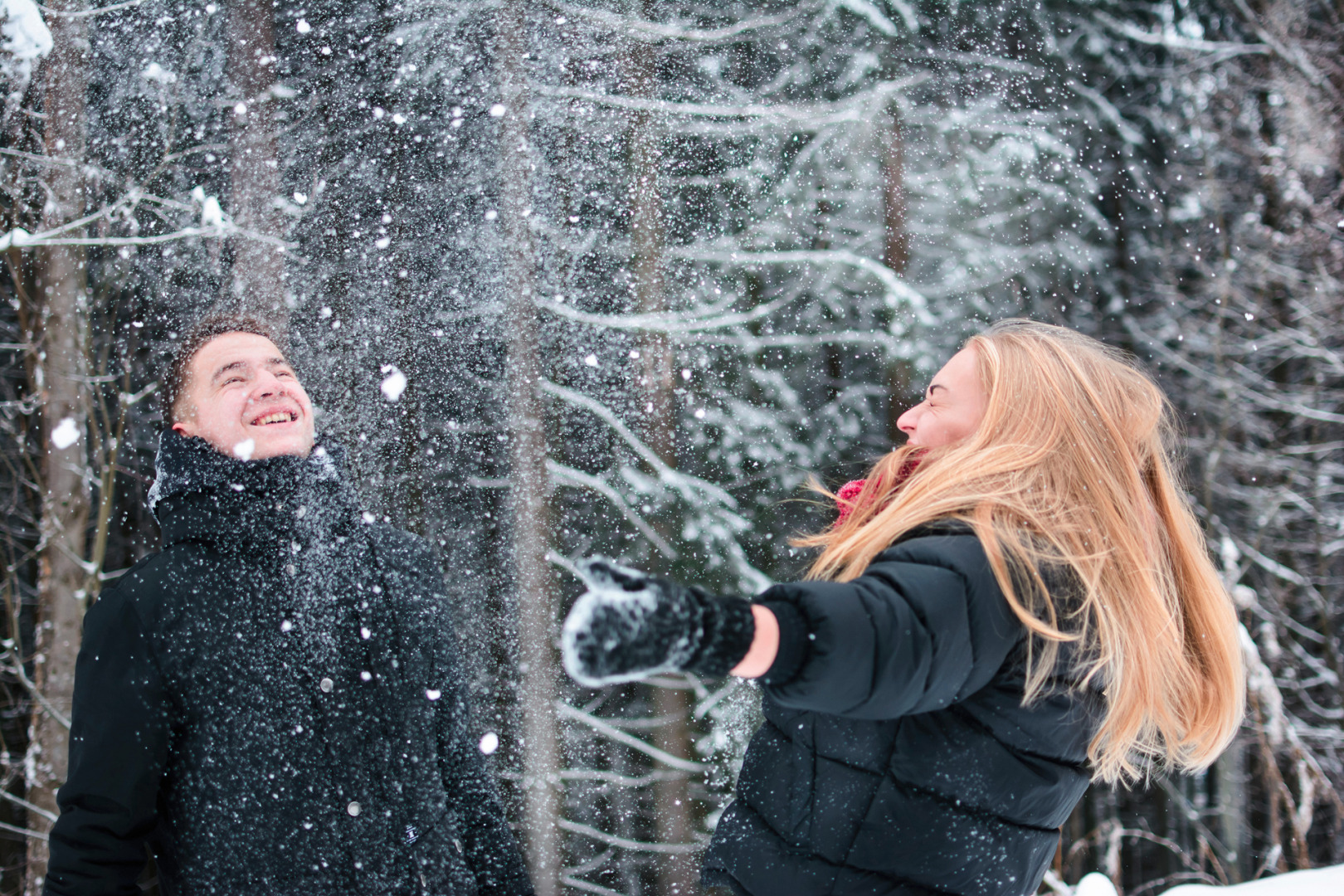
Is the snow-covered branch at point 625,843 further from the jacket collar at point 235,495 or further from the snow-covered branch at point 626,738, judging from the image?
the jacket collar at point 235,495

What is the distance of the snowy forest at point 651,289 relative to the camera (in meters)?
1.63

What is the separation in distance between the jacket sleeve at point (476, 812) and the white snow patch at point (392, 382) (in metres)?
0.75

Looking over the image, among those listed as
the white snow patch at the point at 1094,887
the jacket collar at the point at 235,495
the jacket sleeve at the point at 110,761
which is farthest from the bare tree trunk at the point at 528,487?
the white snow patch at the point at 1094,887

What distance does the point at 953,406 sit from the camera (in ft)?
3.54

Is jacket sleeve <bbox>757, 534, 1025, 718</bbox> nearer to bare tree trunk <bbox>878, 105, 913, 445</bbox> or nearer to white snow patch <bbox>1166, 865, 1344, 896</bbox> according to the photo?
bare tree trunk <bbox>878, 105, 913, 445</bbox>

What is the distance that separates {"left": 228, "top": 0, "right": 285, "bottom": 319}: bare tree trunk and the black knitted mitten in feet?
4.76

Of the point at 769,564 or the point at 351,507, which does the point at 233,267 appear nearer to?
the point at 351,507

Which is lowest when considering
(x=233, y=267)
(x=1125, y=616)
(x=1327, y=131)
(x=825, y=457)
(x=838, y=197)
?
(x=1125, y=616)

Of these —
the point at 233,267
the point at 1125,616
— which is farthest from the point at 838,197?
the point at 233,267

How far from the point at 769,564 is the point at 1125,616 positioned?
109 cm

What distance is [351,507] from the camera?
4.67 feet

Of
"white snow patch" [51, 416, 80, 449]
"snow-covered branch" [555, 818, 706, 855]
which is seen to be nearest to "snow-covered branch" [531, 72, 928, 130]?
"white snow patch" [51, 416, 80, 449]

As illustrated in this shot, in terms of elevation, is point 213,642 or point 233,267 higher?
point 233,267

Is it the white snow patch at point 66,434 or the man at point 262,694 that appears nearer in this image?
the man at point 262,694
